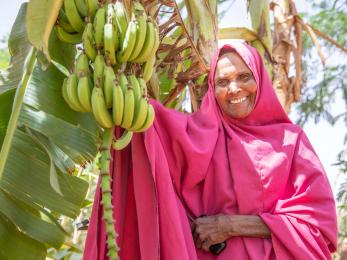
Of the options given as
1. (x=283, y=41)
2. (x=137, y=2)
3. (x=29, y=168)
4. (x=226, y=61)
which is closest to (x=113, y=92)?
(x=137, y=2)

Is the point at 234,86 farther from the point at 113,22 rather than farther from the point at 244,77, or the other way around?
the point at 113,22

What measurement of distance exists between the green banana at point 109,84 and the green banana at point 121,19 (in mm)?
114

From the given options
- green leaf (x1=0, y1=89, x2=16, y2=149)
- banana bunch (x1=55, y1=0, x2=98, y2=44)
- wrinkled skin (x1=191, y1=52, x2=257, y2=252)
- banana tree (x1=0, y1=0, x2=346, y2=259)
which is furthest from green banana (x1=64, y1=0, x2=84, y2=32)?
wrinkled skin (x1=191, y1=52, x2=257, y2=252)

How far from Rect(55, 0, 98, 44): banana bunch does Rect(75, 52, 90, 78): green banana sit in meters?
0.11

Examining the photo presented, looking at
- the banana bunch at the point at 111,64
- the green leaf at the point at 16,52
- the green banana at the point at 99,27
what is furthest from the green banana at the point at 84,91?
the green leaf at the point at 16,52

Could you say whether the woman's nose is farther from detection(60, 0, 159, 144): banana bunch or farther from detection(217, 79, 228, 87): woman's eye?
detection(60, 0, 159, 144): banana bunch

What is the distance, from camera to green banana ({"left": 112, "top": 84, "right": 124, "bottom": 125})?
1.56 meters

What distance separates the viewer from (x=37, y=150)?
1.93m

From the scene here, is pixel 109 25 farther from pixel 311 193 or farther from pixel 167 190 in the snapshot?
pixel 311 193

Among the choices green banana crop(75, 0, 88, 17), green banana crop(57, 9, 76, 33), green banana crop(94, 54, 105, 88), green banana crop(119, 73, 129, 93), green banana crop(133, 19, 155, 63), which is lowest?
green banana crop(119, 73, 129, 93)

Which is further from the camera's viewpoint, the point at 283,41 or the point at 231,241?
the point at 283,41

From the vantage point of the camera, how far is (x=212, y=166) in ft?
6.63

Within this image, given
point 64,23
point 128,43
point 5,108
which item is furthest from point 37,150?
point 128,43

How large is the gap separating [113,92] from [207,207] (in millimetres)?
617
